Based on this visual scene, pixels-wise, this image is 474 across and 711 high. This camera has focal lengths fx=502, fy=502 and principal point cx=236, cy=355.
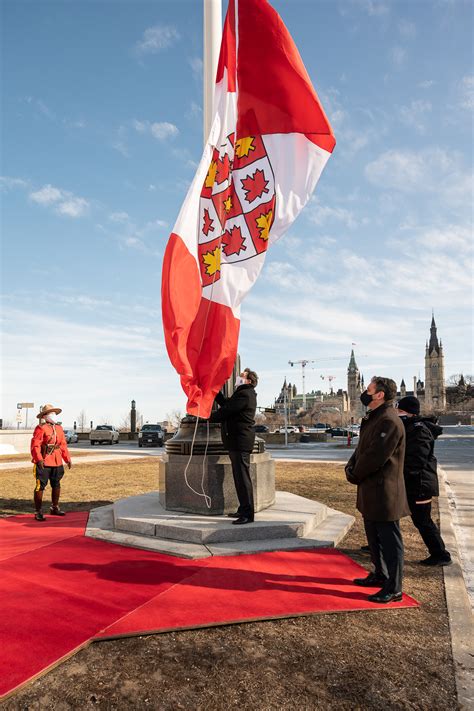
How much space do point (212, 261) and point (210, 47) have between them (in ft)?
11.6

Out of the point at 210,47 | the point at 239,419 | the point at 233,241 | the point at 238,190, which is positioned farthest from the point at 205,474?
the point at 210,47

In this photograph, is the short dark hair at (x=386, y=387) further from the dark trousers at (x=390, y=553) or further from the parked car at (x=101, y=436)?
the parked car at (x=101, y=436)

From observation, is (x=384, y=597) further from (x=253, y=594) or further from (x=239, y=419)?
(x=239, y=419)

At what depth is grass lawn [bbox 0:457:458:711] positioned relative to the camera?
260cm

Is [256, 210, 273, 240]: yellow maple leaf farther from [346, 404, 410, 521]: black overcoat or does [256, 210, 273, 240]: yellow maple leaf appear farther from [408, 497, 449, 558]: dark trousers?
[408, 497, 449, 558]: dark trousers

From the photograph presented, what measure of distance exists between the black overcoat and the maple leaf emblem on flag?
292 cm

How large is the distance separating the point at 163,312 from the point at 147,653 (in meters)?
4.04

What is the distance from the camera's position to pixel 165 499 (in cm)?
648

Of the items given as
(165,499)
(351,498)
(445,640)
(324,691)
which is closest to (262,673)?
(324,691)

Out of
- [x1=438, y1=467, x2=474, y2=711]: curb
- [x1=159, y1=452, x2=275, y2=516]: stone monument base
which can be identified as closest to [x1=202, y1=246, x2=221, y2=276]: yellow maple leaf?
[x1=159, y1=452, x2=275, y2=516]: stone monument base

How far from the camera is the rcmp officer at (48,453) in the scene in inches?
302

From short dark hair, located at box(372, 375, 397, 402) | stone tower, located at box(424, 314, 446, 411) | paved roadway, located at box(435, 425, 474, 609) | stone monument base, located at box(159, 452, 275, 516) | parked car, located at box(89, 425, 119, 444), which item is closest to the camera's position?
short dark hair, located at box(372, 375, 397, 402)

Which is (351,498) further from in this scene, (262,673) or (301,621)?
(262,673)

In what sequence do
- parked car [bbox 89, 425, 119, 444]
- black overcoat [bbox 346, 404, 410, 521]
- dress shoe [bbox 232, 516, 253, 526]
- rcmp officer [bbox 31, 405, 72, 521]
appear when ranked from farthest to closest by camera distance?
parked car [bbox 89, 425, 119, 444], rcmp officer [bbox 31, 405, 72, 521], dress shoe [bbox 232, 516, 253, 526], black overcoat [bbox 346, 404, 410, 521]
